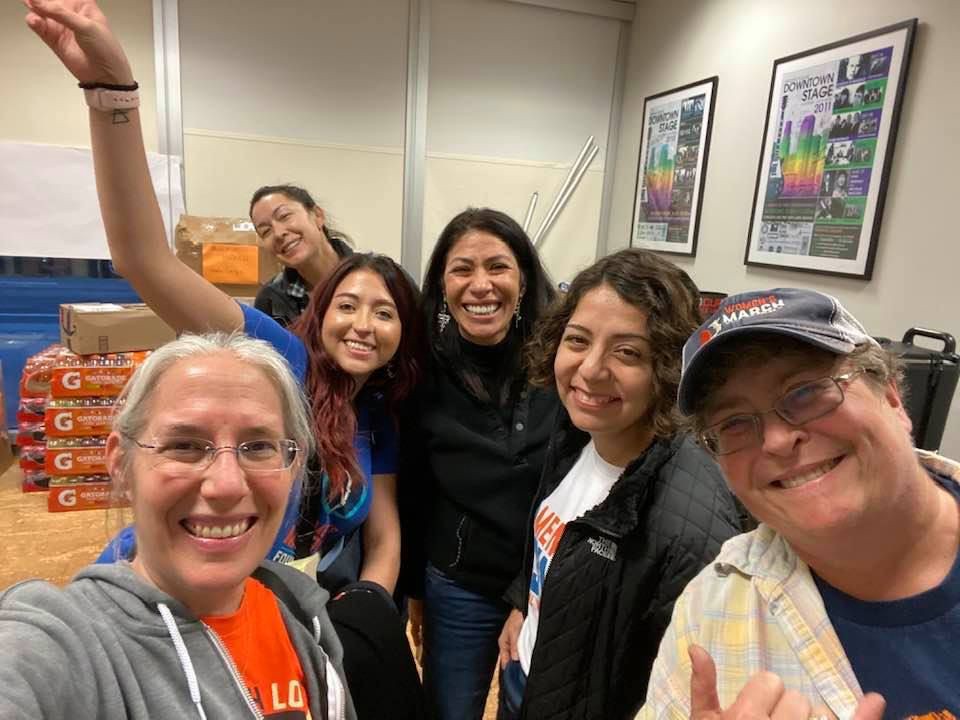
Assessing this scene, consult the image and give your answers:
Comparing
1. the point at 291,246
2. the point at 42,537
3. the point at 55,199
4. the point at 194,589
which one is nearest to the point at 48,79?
the point at 55,199

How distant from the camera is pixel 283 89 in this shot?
388 cm

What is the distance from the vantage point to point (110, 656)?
0.71m

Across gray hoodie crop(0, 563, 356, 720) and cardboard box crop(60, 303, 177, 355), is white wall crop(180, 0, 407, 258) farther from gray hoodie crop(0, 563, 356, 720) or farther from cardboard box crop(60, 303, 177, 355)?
gray hoodie crop(0, 563, 356, 720)

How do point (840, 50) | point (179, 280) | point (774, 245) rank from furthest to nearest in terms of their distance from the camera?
point (774, 245) < point (840, 50) < point (179, 280)

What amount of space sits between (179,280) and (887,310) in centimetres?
276

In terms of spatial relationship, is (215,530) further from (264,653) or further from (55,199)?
(55,199)

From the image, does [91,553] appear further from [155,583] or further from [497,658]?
[155,583]

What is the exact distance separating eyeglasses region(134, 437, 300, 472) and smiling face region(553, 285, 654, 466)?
1.89ft

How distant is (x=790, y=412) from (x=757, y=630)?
1.03ft

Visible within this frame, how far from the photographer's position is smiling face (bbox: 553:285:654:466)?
113cm

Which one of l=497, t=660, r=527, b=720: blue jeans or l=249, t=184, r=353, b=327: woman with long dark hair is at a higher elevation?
l=249, t=184, r=353, b=327: woman with long dark hair

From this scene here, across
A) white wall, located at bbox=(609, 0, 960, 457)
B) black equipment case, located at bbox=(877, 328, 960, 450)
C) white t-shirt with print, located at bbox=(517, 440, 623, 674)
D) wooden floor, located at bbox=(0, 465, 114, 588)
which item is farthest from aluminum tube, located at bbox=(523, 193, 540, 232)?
white t-shirt with print, located at bbox=(517, 440, 623, 674)

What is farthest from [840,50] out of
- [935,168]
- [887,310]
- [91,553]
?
[91,553]

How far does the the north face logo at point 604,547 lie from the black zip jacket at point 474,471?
410mm
